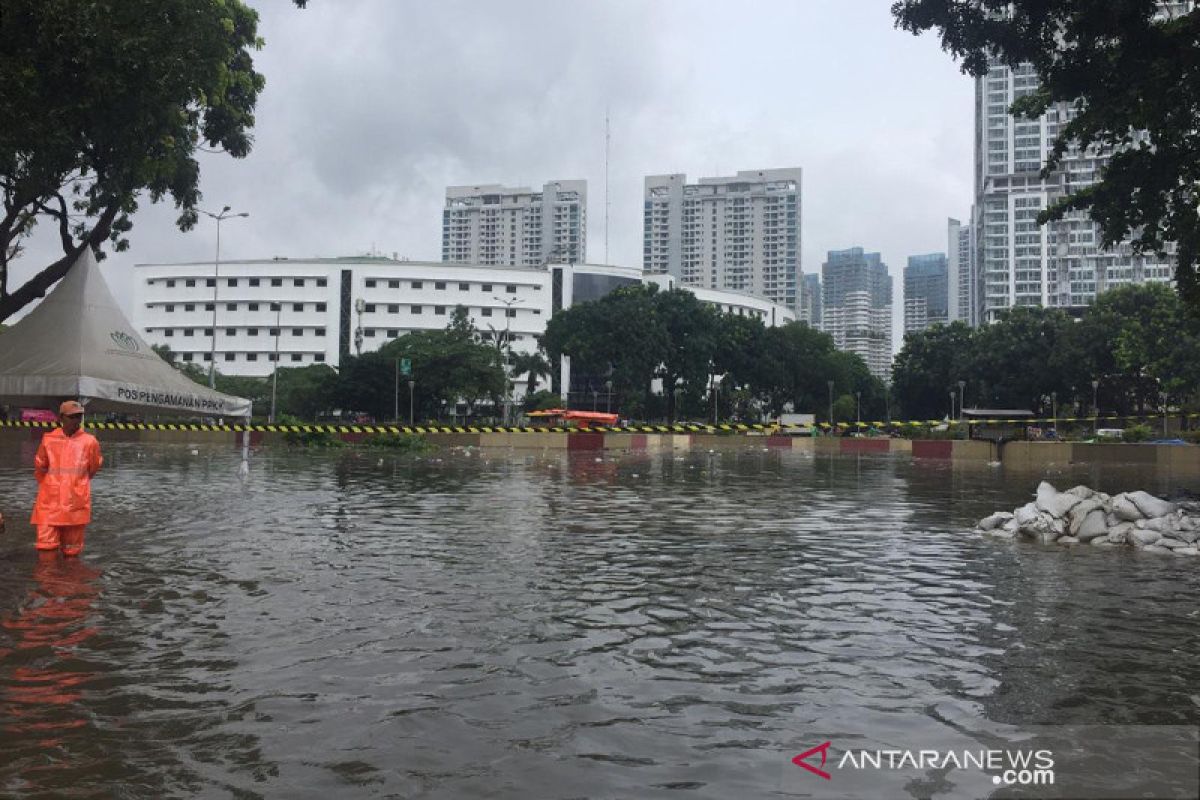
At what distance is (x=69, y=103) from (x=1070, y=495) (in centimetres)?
1406

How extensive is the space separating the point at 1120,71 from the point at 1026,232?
134411 millimetres

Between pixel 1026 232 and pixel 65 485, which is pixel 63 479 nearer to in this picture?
pixel 65 485

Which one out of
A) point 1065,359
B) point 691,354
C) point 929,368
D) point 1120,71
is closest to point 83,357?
point 1120,71

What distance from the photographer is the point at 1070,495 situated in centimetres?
1215

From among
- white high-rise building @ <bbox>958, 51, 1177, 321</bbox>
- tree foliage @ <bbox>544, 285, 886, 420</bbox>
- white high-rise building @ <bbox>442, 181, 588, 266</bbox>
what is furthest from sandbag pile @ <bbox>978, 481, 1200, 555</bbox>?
white high-rise building @ <bbox>442, 181, 588, 266</bbox>

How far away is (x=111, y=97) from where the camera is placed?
11070mm

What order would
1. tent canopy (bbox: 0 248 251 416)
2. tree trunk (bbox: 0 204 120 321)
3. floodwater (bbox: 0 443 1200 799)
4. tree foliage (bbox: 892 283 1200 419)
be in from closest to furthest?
floodwater (bbox: 0 443 1200 799) → tent canopy (bbox: 0 248 251 416) → tree trunk (bbox: 0 204 120 321) → tree foliage (bbox: 892 283 1200 419)

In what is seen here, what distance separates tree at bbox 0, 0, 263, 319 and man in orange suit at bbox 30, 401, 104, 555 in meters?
3.74

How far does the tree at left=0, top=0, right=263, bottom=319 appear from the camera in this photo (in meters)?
9.81

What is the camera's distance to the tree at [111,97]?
9.81m

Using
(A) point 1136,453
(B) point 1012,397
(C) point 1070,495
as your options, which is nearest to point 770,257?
(B) point 1012,397

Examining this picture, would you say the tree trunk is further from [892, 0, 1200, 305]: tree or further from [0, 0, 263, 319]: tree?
[892, 0, 1200, 305]: tree

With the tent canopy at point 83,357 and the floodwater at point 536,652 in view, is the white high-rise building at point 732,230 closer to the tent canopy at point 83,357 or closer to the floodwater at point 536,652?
the tent canopy at point 83,357

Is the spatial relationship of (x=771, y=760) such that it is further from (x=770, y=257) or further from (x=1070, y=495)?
(x=770, y=257)
